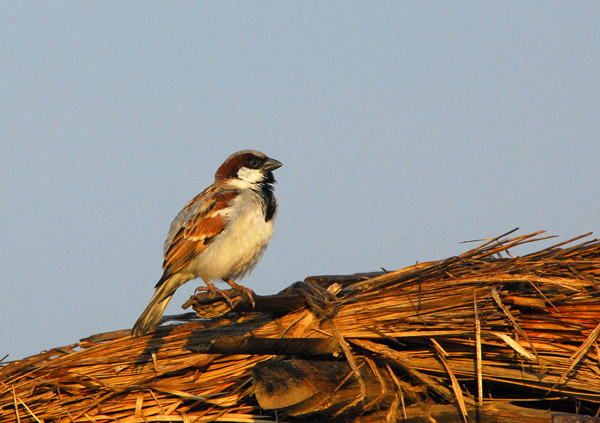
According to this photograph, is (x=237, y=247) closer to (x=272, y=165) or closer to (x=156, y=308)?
(x=156, y=308)

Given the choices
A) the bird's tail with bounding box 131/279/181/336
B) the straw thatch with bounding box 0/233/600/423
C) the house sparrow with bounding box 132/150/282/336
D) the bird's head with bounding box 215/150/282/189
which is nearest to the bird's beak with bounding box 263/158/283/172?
the bird's head with bounding box 215/150/282/189

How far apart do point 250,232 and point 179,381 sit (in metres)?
1.29

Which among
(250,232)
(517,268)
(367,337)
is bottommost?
(367,337)

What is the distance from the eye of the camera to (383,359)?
13.0 ft

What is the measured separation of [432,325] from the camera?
387 cm

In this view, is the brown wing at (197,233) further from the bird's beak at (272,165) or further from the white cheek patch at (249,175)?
the bird's beak at (272,165)

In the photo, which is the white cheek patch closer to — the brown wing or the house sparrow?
the house sparrow

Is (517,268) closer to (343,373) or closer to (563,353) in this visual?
(563,353)

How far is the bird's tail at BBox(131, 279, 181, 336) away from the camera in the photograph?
4.63 meters

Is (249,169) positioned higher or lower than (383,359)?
higher

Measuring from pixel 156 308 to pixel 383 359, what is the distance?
6.04ft

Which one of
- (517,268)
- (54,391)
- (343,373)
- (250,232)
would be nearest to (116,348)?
(54,391)

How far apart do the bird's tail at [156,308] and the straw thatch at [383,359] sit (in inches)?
3.8

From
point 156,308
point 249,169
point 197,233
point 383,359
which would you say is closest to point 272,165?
point 249,169
